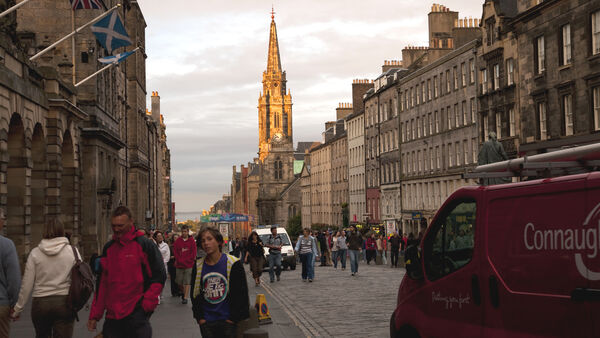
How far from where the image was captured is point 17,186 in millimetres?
23734

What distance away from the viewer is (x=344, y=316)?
54.9ft

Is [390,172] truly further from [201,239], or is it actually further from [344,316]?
[201,239]

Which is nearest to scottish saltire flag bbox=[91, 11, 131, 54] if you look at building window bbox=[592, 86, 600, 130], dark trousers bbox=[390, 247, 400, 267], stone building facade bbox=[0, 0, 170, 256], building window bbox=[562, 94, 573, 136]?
stone building facade bbox=[0, 0, 170, 256]

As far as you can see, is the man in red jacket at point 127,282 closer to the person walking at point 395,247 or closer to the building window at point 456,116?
the person walking at point 395,247

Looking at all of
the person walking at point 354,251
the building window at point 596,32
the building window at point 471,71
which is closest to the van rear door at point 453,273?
the person walking at point 354,251

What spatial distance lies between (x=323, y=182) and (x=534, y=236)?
350 feet

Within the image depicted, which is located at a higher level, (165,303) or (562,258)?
(562,258)

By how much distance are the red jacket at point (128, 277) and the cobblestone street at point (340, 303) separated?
21.8ft

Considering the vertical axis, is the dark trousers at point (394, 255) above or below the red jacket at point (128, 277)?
below

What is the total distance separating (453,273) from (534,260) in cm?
143

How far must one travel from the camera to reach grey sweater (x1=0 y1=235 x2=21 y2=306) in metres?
8.65

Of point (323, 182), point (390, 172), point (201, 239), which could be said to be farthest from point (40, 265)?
point (323, 182)

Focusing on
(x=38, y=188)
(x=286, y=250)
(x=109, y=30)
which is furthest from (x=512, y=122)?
(x=38, y=188)

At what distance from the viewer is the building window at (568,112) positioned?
35562mm
